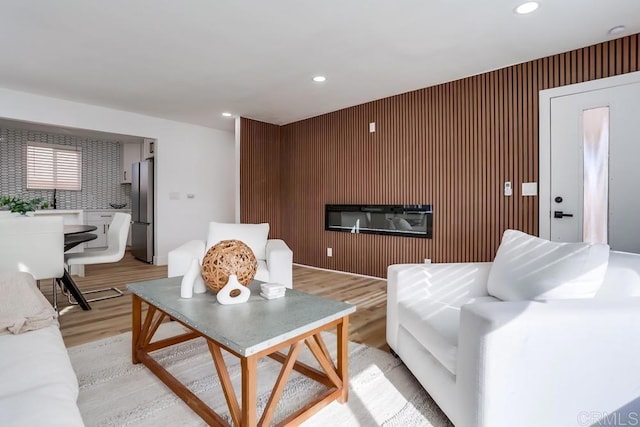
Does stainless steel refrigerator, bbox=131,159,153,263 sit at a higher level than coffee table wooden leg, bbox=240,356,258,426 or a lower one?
higher

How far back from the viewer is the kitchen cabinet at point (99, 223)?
6276mm

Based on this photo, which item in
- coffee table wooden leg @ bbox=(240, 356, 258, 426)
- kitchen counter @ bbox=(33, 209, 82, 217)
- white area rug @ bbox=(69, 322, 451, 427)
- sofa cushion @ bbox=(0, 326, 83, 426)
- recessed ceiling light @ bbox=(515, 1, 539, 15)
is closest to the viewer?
sofa cushion @ bbox=(0, 326, 83, 426)

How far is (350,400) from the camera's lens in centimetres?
152

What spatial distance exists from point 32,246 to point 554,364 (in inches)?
133

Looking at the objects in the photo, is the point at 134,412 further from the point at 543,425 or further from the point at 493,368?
the point at 543,425

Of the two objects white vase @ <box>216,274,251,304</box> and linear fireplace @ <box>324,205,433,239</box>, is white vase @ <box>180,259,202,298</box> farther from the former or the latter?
linear fireplace @ <box>324,205,433,239</box>

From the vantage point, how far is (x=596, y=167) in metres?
2.70

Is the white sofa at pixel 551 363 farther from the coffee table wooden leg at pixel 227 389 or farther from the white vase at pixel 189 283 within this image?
the white vase at pixel 189 283

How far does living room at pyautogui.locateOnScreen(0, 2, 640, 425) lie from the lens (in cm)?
298

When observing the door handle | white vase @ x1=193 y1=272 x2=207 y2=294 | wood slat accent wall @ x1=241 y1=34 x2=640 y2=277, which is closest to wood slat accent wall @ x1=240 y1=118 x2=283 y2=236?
→ wood slat accent wall @ x1=241 y1=34 x2=640 y2=277

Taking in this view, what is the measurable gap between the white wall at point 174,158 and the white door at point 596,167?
495cm

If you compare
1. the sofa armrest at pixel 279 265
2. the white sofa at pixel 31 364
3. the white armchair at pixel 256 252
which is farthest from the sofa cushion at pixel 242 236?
the white sofa at pixel 31 364

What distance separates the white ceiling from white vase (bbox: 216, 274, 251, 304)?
1838 mm

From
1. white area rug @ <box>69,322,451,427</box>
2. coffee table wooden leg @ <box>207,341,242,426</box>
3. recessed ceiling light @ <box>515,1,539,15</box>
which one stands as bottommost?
white area rug @ <box>69,322,451,427</box>
